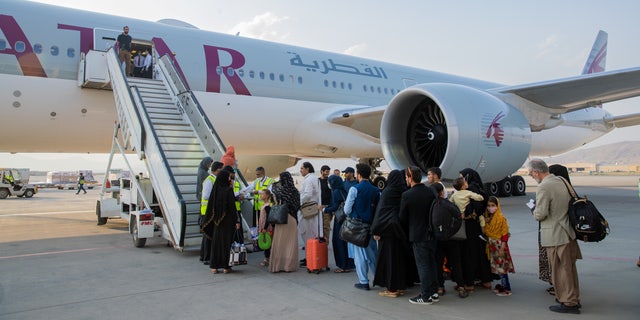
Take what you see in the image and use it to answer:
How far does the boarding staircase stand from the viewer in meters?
6.27

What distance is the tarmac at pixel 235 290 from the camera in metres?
3.77

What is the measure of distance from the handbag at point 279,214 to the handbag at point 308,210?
492mm

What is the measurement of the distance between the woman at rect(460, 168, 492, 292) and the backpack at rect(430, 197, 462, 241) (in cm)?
34

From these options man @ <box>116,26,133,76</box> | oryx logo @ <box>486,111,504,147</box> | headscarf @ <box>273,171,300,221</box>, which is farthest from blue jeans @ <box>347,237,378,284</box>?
man @ <box>116,26,133,76</box>

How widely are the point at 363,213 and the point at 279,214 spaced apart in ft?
3.67

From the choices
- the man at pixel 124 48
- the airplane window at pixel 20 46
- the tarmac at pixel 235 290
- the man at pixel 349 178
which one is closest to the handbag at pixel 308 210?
the man at pixel 349 178

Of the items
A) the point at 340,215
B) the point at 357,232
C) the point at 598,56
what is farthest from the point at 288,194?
the point at 598,56

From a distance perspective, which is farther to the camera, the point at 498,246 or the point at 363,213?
the point at 363,213

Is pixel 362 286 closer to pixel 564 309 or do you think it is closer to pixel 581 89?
pixel 564 309

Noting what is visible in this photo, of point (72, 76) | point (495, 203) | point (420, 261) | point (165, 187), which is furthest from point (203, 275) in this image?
point (72, 76)

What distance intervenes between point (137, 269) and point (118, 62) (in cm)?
409

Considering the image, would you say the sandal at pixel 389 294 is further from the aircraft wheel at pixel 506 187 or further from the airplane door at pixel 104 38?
the aircraft wheel at pixel 506 187

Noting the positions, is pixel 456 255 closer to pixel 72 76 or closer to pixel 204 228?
pixel 204 228

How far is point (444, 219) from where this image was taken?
13.2ft
